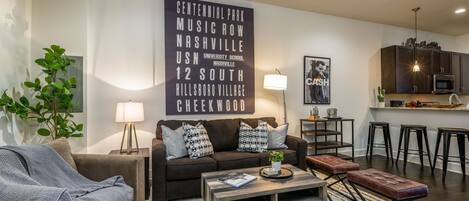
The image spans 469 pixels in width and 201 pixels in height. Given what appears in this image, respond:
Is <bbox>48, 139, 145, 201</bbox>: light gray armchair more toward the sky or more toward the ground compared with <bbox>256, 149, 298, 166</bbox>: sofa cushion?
more toward the sky

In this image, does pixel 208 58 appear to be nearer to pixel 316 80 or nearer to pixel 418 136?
pixel 316 80

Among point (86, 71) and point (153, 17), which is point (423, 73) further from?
point (86, 71)

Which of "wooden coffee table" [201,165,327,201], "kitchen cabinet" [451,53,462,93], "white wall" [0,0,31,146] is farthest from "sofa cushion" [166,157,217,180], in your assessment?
"kitchen cabinet" [451,53,462,93]

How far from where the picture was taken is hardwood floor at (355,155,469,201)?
9.37 ft

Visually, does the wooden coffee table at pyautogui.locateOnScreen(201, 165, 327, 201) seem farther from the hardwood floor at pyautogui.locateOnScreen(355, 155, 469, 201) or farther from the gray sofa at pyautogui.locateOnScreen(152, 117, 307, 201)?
the hardwood floor at pyautogui.locateOnScreen(355, 155, 469, 201)

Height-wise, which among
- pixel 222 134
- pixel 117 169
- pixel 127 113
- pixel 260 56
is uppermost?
pixel 260 56

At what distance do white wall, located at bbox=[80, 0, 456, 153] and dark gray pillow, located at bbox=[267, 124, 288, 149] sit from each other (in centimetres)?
72

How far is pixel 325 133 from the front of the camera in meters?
4.35

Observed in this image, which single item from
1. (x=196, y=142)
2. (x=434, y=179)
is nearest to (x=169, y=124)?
(x=196, y=142)

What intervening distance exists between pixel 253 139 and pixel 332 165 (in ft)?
3.37

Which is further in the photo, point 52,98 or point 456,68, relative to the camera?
point 456,68

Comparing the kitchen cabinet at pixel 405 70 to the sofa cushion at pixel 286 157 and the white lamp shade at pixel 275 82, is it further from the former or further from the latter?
the sofa cushion at pixel 286 157

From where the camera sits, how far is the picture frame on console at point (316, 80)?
4.54 m

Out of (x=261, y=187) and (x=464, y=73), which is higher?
(x=464, y=73)
